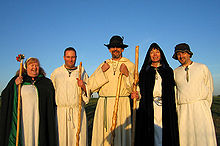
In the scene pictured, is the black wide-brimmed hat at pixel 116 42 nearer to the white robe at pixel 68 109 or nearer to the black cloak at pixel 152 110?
the black cloak at pixel 152 110

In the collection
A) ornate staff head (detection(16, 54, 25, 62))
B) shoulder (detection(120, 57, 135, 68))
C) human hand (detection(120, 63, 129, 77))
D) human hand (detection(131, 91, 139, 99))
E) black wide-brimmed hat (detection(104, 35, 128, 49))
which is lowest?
human hand (detection(131, 91, 139, 99))

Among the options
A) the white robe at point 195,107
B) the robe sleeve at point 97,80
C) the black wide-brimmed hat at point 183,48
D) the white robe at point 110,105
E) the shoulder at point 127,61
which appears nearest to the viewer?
the white robe at point 195,107

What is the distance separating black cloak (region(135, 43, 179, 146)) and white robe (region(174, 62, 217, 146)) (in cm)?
17

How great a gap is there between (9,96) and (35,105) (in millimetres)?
614

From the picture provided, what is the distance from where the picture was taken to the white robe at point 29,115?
4.63m

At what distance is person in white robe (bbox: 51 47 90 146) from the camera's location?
4859 mm

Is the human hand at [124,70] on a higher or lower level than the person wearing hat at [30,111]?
higher

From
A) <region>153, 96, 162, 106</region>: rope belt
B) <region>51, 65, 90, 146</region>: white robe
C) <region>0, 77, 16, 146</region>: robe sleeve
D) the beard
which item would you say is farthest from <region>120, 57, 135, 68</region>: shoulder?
<region>0, 77, 16, 146</region>: robe sleeve

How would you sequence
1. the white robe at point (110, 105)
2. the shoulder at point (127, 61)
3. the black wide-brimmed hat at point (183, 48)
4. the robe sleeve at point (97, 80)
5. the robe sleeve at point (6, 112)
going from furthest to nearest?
the shoulder at point (127, 61) < the robe sleeve at point (97, 80) < the black wide-brimmed hat at point (183, 48) < the white robe at point (110, 105) < the robe sleeve at point (6, 112)

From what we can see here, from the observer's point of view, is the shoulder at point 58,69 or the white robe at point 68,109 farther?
the shoulder at point 58,69

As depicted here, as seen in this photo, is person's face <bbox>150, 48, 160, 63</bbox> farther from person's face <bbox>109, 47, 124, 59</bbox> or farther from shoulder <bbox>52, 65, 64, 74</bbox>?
shoulder <bbox>52, 65, 64, 74</bbox>

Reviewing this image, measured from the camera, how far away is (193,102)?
15.0ft

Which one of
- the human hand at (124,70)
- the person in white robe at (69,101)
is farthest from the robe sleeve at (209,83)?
the person in white robe at (69,101)

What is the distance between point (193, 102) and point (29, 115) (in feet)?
11.9
